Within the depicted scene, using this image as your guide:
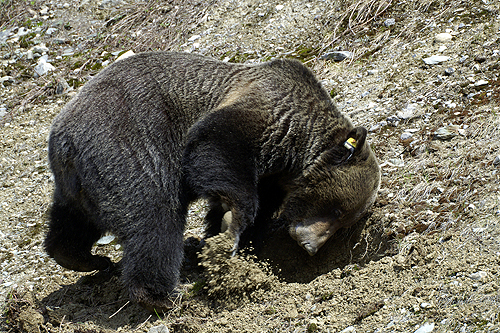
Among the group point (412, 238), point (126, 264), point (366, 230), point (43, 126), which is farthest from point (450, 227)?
point (43, 126)

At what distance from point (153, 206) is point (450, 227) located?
3.03 m

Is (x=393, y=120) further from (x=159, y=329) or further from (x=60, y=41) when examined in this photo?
(x=60, y=41)

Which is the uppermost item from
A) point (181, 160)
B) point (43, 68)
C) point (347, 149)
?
point (43, 68)

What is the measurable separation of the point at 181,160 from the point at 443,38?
500 centimetres

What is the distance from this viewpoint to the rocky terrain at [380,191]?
3881 mm

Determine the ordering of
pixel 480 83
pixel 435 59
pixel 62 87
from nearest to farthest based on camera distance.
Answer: pixel 480 83, pixel 435 59, pixel 62 87

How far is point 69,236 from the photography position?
5297 mm

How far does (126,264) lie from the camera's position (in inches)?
184

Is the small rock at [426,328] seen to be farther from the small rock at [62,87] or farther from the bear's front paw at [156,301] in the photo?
the small rock at [62,87]

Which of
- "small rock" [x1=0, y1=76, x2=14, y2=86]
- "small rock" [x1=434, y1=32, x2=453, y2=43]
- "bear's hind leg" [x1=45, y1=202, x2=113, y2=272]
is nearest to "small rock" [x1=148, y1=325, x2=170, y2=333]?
"bear's hind leg" [x1=45, y1=202, x2=113, y2=272]

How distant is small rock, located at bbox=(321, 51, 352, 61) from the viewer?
805cm

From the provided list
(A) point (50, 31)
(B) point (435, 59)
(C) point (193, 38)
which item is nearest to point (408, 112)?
(B) point (435, 59)

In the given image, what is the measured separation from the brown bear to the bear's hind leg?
13 millimetres

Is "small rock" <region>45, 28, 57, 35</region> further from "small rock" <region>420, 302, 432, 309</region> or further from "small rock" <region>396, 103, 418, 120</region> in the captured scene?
"small rock" <region>420, 302, 432, 309</region>
